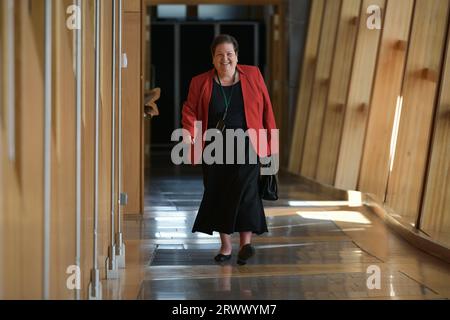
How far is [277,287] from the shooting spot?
16.9ft

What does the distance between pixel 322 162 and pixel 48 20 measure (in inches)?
326

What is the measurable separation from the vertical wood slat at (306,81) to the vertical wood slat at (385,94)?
3232 millimetres

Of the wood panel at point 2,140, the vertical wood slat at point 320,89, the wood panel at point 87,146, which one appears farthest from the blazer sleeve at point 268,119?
the vertical wood slat at point 320,89

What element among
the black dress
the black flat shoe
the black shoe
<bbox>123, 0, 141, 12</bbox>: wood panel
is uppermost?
<bbox>123, 0, 141, 12</bbox>: wood panel

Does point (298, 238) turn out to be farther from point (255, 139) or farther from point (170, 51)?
point (170, 51)

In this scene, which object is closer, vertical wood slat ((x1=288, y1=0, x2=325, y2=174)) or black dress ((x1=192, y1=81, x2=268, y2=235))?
black dress ((x1=192, y1=81, x2=268, y2=235))

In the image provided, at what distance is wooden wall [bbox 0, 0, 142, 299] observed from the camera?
3.20 m

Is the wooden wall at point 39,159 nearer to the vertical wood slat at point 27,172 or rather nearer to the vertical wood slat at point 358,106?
the vertical wood slat at point 27,172

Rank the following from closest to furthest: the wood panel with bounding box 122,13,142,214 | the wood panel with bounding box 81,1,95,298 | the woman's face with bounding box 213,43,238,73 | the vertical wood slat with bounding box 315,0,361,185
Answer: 1. the wood panel with bounding box 81,1,95,298
2. the woman's face with bounding box 213,43,238,73
3. the wood panel with bounding box 122,13,142,214
4. the vertical wood slat with bounding box 315,0,361,185

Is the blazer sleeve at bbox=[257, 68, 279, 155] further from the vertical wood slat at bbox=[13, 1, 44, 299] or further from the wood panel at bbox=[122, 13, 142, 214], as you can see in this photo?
the vertical wood slat at bbox=[13, 1, 44, 299]

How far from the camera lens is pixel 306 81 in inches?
509

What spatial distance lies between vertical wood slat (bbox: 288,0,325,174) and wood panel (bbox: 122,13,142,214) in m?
4.47
